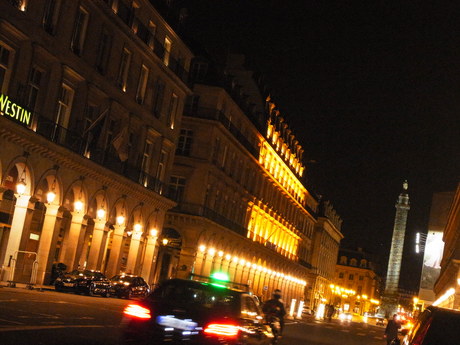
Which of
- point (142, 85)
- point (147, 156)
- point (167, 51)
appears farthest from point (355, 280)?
point (142, 85)

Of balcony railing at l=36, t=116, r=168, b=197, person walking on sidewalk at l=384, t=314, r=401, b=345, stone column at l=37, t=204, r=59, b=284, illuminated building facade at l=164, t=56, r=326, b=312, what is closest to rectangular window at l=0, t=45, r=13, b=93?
balcony railing at l=36, t=116, r=168, b=197

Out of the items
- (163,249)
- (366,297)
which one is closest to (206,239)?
(163,249)

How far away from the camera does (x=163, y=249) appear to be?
61406 millimetres

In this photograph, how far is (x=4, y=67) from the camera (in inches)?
1262

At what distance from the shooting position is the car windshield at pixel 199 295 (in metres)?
14.1

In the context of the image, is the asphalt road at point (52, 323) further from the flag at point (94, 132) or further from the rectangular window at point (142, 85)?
the rectangular window at point (142, 85)

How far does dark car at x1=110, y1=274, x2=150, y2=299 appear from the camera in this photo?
135 ft

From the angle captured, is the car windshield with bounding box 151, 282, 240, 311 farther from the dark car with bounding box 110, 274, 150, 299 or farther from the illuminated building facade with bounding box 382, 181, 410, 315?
the illuminated building facade with bounding box 382, 181, 410, 315

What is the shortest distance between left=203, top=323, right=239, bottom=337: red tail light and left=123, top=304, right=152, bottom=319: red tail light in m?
1.00

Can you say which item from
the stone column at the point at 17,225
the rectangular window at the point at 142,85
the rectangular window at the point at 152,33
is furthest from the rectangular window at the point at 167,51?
the stone column at the point at 17,225

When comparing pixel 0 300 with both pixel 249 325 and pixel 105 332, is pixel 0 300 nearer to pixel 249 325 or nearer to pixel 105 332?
pixel 105 332

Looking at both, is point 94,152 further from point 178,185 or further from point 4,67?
point 178,185

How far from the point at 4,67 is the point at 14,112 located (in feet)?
6.22

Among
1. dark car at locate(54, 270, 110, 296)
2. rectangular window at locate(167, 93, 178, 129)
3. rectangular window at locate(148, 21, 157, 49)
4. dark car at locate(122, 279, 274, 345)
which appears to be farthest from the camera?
rectangular window at locate(167, 93, 178, 129)
